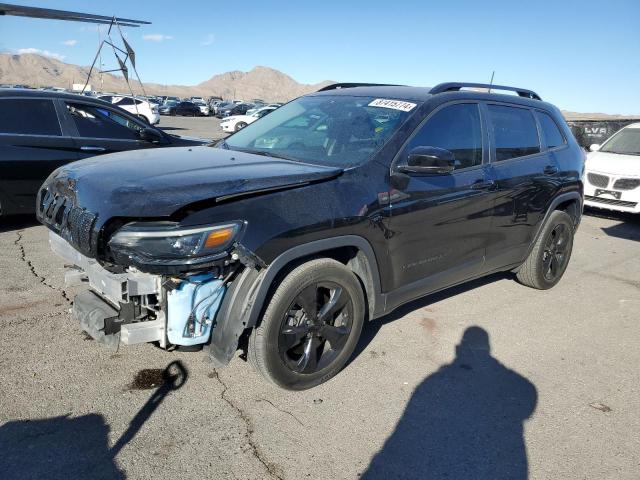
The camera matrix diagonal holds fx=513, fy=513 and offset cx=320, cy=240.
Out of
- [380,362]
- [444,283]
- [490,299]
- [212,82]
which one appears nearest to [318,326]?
[380,362]

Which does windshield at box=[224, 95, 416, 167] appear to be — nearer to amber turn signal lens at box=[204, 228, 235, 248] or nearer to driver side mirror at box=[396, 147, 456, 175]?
driver side mirror at box=[396, 147, 456, 175]

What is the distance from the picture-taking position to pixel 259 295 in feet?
9.09

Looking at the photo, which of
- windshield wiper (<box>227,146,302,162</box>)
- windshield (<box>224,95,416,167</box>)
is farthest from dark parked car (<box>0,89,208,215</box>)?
windshield wiper (<box>227,146,302,162</box>)

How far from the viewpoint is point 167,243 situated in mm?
2559

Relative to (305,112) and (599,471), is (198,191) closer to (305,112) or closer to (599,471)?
(305,112)

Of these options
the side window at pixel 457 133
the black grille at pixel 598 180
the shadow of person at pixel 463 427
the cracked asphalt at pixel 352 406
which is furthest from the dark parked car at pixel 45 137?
the black grille at pixel 598 180

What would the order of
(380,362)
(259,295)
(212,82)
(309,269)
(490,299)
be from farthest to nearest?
1. (212,82)
2. (490,299)
3. (380,362)
4. (309,269)
5. (259,295)

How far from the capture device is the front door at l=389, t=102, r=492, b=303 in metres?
3.46

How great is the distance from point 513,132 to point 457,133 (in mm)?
866

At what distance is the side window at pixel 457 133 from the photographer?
12.0ft

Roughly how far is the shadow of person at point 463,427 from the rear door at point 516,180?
1161 mm

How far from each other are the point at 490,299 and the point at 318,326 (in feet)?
8.25

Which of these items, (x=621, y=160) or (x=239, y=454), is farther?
(x=621, y=160)

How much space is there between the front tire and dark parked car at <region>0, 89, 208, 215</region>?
153 inches
